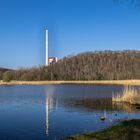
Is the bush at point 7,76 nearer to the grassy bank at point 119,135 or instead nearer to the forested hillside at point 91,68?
the forested hillside at point 91,68

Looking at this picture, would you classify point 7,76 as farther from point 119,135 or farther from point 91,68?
point 119,135

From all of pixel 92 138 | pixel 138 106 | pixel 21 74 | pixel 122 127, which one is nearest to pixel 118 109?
pixel 138 106

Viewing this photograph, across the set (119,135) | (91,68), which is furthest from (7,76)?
(119,135)

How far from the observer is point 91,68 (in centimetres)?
11525

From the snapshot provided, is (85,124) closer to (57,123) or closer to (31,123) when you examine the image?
(57,123)

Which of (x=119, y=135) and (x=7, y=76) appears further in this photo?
(x=7, y=76)

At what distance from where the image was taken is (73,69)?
4624 inches

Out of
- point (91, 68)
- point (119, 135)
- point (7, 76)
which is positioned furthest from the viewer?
point (91, 68)

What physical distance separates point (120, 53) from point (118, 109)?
9791 centimetres

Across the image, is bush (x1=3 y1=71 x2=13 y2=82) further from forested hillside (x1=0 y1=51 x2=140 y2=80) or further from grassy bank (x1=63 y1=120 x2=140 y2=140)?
grassy bank (x1=63 y1=120 x2=140 y2=140)

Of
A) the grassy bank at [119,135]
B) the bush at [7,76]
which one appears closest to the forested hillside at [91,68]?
the bush at [7,76]

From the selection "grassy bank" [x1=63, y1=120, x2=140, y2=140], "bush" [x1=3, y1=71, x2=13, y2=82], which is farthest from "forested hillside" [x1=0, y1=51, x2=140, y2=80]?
"grassy bank" [x1=63, y1=120, x2=140, y2=140]

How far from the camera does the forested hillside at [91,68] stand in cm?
10806

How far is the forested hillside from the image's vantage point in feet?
355
